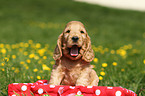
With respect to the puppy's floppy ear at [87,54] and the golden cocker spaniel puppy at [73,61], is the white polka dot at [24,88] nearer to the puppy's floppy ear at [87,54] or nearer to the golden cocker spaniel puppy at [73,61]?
the golden cocker spaniel puppy at [73,61]

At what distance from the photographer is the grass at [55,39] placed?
10.9 feet

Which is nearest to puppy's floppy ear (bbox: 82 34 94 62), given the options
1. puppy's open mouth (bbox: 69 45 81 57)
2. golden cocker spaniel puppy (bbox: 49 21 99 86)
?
golden cocker spaniel puppy (bbox: 49 21 99 86)

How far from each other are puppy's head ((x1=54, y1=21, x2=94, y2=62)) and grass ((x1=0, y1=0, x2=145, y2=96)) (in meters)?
0.89

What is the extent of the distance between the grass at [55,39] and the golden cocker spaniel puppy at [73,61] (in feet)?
2.64

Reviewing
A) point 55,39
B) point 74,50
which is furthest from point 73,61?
point 55,39

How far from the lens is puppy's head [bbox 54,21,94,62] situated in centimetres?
211

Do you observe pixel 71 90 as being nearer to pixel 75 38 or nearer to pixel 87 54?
pixel 87 54

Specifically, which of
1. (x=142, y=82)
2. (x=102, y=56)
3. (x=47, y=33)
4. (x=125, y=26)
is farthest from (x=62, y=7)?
(x=142, y=82)

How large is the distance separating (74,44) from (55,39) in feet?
19.3

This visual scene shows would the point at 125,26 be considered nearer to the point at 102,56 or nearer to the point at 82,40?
the point at 102,56

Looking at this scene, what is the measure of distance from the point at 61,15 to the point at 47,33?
6.08 m

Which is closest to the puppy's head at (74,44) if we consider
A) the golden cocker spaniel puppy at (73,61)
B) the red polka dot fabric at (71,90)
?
the golden cocker spaniel puppy at (73,61)

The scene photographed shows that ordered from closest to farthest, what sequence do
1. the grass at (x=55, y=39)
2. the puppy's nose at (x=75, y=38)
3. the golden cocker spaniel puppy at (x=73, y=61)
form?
the puppy's nose at (x=75, y=38) → the golden cocker spaniel puppy at (x=73, y=61) → the grass at (x=55, y=39)

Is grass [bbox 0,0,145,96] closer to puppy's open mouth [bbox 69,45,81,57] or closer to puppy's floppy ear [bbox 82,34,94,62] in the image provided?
puppy's floppy ear [bbox 82,34,94,62]
